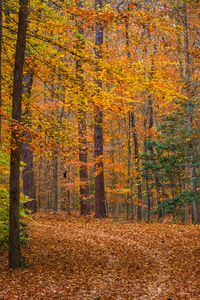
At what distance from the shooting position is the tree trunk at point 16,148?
9242 millimetres

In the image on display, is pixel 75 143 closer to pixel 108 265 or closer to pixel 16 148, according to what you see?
pixel 16 148

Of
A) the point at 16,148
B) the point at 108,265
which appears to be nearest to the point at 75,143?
the point at 16,148

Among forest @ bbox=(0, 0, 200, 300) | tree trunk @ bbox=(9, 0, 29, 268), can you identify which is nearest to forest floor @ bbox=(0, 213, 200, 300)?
forest @ bbox=(0, 0, 200, 300)

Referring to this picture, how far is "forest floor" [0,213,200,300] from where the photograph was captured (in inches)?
318

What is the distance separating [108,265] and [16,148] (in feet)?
13.5

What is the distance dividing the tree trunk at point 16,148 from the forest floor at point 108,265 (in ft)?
2.01

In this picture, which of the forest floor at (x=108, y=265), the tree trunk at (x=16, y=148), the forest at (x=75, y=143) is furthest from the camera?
the tree trunk at (x=16, y=148)

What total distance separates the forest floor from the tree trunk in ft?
2.01

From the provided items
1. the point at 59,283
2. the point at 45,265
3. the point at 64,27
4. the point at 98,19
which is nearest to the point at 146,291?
the point at 59,283

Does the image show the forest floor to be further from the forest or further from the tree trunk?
the tree trunk

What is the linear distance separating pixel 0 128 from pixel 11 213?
7.22ft

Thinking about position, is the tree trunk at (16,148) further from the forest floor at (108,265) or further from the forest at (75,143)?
the forest floor at (108,265)

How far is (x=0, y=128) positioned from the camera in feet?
31.6

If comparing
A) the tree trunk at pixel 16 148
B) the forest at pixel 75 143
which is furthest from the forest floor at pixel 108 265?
the tree trunk at pixel 16 148
